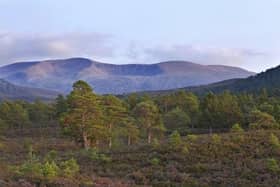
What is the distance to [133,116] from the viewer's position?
7056 centimetres

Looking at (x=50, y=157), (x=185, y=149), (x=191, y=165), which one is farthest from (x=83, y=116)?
(x=191, y=165)

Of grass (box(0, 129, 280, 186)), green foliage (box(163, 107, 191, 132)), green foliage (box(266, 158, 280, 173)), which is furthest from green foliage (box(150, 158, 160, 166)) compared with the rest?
green foliage (box(163, 107, 191, 132))

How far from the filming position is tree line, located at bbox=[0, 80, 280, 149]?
4584 centimetres

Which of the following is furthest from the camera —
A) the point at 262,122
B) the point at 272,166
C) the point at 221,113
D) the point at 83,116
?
the point at 221,113

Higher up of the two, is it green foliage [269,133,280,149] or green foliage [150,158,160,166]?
green foliage [269,133,280,149]

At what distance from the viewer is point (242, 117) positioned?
230ft

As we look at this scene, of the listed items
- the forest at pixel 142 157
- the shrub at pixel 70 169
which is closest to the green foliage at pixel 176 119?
the forest at pixel 142 157

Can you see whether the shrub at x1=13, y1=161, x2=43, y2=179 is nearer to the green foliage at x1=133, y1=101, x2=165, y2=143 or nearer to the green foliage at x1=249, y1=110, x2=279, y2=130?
the green foliage at x1=249, y1=110, x2=279, y2=130

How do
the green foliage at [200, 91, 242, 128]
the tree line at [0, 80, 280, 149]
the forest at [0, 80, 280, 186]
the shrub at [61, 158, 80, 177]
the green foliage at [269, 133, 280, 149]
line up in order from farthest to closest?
1. the green foliage at [200, 91, 242, 128]
2. the tree line at [0, 80, 280, 149]
3. the green foliage at [269, 133, 280, 149]
4. the forest at [0, 80, 280, 186]
5. the shrub at [61, 158, 80, 177]

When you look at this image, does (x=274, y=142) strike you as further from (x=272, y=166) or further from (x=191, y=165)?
(x=191, y=165)

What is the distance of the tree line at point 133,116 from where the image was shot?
150 ft

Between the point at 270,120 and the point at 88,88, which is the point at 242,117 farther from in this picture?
the point at 88,88

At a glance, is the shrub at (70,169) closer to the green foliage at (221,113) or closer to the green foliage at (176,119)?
the green foliage at (176,119)

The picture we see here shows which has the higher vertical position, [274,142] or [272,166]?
[274,142]
